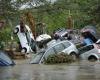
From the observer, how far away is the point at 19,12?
17.0 meters

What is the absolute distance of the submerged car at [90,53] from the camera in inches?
1400

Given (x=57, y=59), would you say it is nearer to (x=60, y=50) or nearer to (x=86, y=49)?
(x=60, y=50)

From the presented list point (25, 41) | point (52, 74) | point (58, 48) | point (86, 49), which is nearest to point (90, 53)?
point (86, 49)

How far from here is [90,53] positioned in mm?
35906

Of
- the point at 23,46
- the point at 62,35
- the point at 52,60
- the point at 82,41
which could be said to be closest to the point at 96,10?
the point at 52,60

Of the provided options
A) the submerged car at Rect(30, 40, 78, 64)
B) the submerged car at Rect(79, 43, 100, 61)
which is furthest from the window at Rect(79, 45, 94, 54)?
the submerged car at Rect(30, 40, 78, 64)

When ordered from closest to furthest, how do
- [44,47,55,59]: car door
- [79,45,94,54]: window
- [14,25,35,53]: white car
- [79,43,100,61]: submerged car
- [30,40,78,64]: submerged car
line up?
[44,47,55,59]: car door < [30,40,78,64]: submerged car < [79,43,100,61]: submerged car < [79,45,94,54]: window < [14,25,35,53]: white car

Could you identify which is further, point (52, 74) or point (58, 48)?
point (58, 48)

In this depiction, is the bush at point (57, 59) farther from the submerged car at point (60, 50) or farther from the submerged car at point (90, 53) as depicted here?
the submerged car at point (90, 53)

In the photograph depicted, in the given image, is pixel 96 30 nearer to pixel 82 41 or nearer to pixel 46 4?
pixel 82 41

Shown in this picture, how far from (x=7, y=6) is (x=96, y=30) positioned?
97.3 ft

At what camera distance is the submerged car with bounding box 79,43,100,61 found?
117ft

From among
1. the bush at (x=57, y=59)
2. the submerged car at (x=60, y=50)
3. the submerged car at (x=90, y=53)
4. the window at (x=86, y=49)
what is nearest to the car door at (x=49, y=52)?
the submerged car at (x=60, y=50)

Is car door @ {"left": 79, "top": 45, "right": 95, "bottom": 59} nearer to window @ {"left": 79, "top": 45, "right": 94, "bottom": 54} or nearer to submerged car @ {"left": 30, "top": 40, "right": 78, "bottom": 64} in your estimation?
window @ {"left": 79, "top": 45, "right": 94, "bottom": 54}
